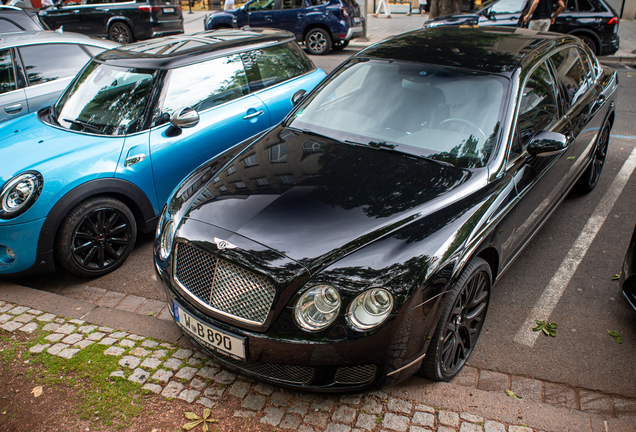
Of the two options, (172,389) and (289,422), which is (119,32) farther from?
(289,422)

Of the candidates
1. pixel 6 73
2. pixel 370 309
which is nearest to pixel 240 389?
pixel 370 309

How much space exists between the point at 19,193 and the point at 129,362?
1.56 meters

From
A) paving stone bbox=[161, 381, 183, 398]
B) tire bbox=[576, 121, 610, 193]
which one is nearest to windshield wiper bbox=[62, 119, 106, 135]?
paving stone bbox=[161, 381, 183, 398]

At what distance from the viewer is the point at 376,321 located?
7.82 feet

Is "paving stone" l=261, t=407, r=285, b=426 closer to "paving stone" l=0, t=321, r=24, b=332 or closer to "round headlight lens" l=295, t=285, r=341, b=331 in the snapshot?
"round headlight lens" l=295, t=285, r=341, b=331

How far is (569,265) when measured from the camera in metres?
4.12

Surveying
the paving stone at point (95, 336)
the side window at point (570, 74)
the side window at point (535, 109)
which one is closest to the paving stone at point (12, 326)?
the paving stone at point (95, 336)

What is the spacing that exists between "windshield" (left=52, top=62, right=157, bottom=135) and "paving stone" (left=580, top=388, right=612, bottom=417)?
381cm

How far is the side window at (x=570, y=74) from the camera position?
13.3 ft

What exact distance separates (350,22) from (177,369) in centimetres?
1242

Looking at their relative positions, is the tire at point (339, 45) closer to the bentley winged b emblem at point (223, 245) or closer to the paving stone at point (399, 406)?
the bentley winged b emblem at point (223, 245)

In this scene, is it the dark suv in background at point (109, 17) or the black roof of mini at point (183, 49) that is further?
the dark suv in background at point (109, 17)

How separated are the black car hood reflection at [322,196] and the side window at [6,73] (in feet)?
12.7

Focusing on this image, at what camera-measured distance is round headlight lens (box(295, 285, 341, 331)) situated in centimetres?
240
